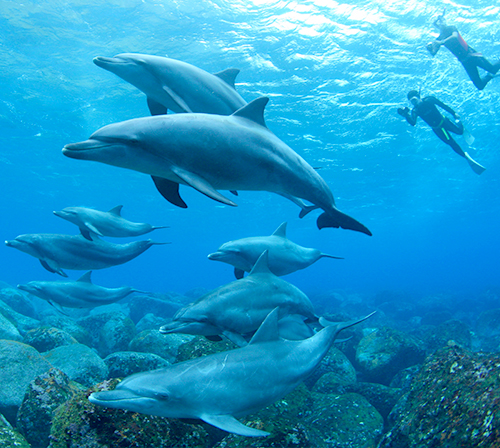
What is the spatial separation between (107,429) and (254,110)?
10.8 feet

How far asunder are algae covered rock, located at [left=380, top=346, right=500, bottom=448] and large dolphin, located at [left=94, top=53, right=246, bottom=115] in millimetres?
3762

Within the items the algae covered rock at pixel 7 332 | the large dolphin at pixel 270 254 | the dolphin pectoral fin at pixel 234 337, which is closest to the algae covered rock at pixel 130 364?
the large dolphin at pixel 270 254

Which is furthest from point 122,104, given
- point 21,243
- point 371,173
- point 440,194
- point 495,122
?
point 440,194

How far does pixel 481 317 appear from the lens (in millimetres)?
19203

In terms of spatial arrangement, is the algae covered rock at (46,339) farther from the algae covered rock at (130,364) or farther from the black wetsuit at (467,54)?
the black wetsuit at (467,54)

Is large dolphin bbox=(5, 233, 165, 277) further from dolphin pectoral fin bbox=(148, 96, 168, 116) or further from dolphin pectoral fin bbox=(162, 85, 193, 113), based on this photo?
dolphin pectoral fin bbox=(162, 85, 193, 113)

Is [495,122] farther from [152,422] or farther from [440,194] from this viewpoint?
[152,422]

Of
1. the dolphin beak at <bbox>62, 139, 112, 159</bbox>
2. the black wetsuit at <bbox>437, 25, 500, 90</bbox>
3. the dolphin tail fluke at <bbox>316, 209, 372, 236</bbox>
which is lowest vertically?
the dolphin tail fluke at <bbox>316, 209, 372, 236</bbox>

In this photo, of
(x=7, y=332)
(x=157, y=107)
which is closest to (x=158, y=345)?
(x=7, y=332)

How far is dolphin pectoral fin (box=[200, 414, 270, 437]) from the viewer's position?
2.34 metres

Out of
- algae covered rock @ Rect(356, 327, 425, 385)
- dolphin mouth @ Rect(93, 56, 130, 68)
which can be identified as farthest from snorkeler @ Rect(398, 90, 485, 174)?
dolphin mouth @ Rect(93, 56, 130, 68)

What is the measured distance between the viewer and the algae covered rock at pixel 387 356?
28.0ft

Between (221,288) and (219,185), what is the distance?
144 centimetres

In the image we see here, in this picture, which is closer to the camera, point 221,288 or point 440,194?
point 221,288
